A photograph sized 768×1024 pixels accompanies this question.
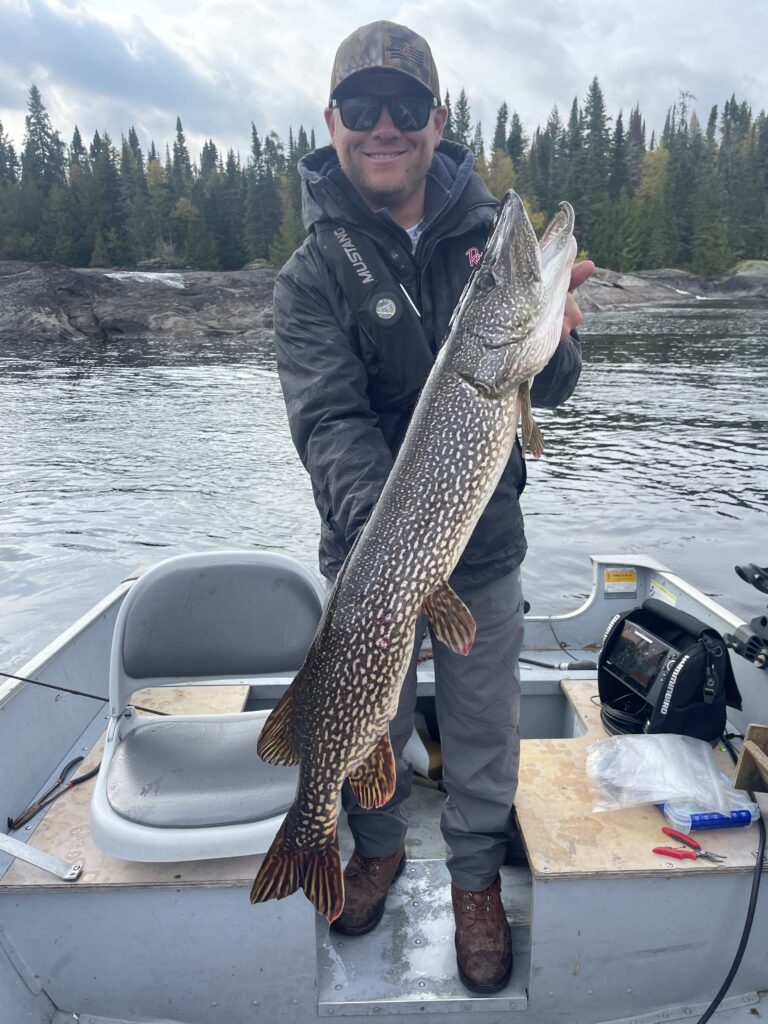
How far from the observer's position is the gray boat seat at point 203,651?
9.72 ft

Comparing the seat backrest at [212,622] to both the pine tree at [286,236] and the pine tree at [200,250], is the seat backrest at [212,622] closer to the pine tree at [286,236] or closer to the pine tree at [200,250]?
the pine tree at [286,236]

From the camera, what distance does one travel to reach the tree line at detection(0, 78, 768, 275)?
224 feet

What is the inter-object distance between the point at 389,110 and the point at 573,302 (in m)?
0.99

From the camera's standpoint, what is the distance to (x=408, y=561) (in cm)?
234

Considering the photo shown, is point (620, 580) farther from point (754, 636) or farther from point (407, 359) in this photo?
point (407, 359)

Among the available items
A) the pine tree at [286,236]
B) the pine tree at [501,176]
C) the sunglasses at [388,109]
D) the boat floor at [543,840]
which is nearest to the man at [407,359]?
the sunglasses at [388,109]

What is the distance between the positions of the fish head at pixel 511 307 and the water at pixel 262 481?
625cm

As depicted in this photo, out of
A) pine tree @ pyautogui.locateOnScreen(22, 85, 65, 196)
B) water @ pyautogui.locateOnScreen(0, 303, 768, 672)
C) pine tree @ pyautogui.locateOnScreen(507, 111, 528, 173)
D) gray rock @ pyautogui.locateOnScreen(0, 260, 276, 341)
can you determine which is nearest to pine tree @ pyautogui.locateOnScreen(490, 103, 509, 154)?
pine tree @ pyautogui.locateOnScreen(507, 111, 528, 173)

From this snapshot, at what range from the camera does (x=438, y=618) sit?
2.44 meters

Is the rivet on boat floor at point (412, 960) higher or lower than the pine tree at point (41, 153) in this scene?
lower

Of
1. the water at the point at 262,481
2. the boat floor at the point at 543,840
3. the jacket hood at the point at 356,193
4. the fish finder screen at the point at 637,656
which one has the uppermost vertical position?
the jacket hood at the point at 356,193

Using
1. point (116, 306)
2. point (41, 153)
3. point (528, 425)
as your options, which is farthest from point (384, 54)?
point (41, 153)

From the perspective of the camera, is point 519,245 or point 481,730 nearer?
point 519,245

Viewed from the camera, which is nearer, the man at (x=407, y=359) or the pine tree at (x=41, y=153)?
the man at (x=407, y=359)
